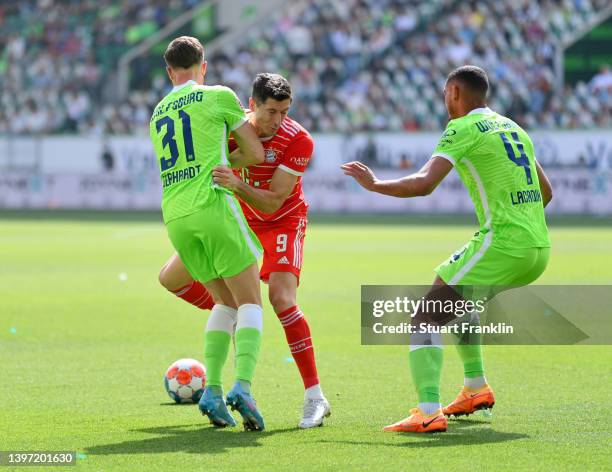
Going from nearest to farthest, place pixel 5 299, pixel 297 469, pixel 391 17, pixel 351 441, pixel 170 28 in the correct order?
pixel 297 469, pixel 351 441, pixel 5 299, pixel 391 17, pixel 170 28

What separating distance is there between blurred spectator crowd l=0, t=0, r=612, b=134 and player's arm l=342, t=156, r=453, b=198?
26.7 m

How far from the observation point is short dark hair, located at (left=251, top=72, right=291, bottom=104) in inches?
276

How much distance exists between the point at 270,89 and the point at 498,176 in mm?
1443

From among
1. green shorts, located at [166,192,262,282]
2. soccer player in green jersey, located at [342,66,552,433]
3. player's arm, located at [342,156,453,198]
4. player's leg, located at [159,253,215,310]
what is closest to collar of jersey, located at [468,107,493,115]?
soccer player in green jersey, located at [342,66,552,433]

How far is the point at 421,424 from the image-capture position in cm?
662

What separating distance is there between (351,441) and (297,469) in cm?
80

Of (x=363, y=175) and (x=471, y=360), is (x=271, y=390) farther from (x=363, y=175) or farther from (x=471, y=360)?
(x=363, y=175)

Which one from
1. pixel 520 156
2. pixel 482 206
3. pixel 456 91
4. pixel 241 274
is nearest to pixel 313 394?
pixel 241 274

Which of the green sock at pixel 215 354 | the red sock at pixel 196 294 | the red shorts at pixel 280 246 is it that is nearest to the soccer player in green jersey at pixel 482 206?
the red shorts at pixel 280 246

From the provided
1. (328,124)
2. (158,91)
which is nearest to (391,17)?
(328,124)

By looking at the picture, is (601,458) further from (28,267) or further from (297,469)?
(28,267)

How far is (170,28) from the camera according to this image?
135ft

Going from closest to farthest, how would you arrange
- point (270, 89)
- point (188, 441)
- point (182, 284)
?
point (188, 441), point (270, 89), point (182, 284)

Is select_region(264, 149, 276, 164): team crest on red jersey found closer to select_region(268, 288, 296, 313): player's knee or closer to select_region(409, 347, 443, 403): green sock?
select_region(268, 288, 296, 313): player's knee
